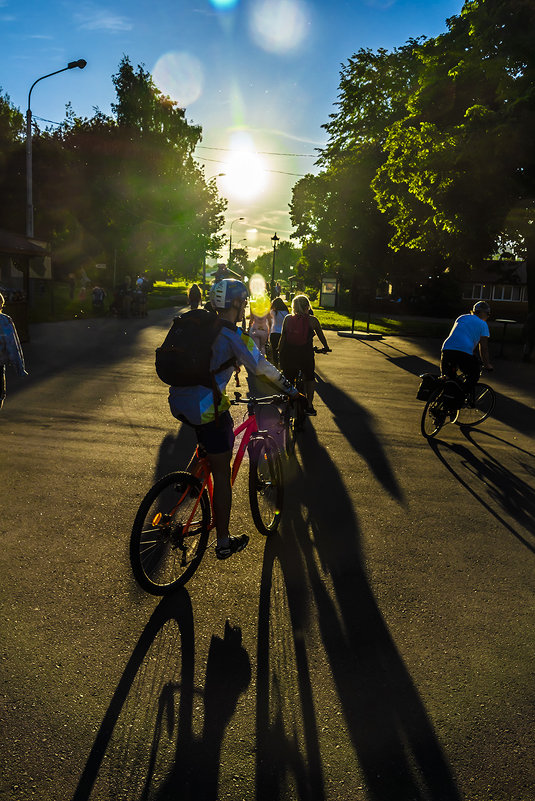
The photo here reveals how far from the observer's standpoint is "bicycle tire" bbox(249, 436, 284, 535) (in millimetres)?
4633

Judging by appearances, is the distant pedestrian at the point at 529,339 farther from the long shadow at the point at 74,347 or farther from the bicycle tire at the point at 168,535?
the bicycle tire at the point at 168,535

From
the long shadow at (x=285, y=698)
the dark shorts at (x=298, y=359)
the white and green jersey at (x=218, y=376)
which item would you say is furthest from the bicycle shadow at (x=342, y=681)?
the dark shorts at (x=298, y=359)

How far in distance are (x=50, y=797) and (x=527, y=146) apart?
19.3 meters

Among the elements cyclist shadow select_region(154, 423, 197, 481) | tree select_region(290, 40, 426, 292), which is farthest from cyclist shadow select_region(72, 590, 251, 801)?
tree select_region(290, 40, 426, 292)

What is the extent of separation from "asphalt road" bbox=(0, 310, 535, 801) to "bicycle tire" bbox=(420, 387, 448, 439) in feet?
4.81

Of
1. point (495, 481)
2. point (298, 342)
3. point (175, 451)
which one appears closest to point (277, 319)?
point (298, 342)

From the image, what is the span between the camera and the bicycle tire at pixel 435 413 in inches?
340

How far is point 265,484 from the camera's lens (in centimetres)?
478

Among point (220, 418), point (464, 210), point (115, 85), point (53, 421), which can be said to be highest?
point (115, 85)

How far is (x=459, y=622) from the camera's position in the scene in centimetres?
377

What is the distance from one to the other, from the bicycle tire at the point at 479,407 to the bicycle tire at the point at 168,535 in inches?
229

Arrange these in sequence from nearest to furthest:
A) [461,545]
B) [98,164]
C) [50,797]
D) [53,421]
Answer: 1. [50,797]
2. [461,545]
3. [53,421]
4. [98,164]

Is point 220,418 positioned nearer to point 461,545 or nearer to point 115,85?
point 461,545

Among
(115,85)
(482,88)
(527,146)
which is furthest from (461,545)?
(115,85)
